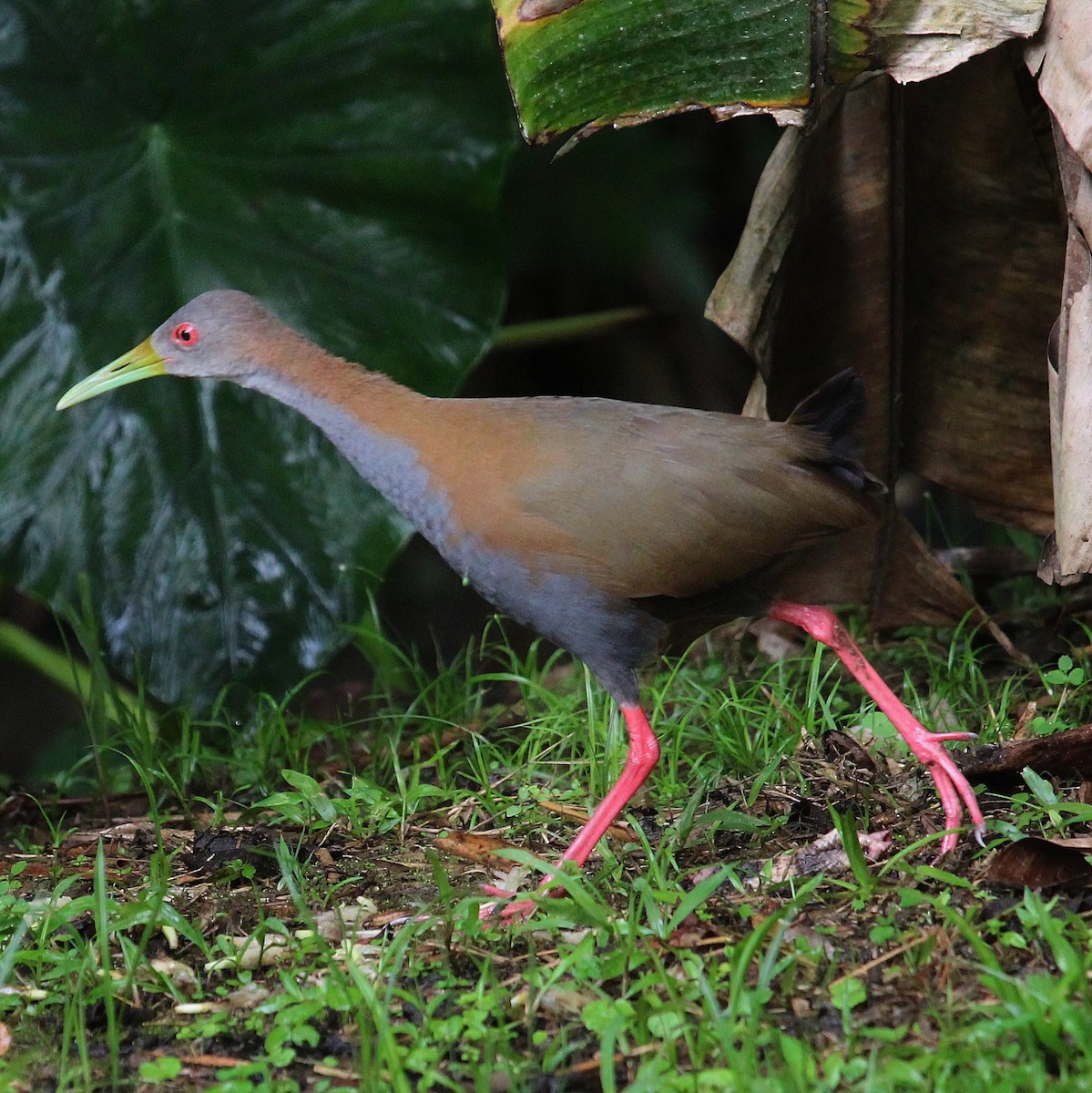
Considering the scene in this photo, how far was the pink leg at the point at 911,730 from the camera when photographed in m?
2.62

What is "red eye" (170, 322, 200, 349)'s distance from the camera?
3141 mm

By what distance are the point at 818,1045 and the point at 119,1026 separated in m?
1.13

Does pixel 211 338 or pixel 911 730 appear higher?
pixel 211 338

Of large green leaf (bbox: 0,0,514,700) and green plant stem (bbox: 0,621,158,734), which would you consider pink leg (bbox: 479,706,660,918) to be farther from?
green plant stem (bbox: 0,621,158,734)

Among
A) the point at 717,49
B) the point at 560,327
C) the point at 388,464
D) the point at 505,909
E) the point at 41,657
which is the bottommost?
the point at 41,657

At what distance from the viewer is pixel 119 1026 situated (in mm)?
2252

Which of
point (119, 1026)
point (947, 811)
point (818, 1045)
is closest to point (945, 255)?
point (947, 811)

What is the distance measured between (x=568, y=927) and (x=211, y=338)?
1.56 m

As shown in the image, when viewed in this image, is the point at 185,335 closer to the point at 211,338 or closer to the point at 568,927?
the point at 211,338

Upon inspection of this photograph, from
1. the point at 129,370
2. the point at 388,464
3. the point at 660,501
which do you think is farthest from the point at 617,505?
the point at 129,370

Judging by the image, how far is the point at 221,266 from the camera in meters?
4.00

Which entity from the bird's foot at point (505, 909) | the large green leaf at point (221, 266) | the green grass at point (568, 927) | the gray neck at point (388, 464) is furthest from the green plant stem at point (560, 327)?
the bird's foot at point (505, 909)

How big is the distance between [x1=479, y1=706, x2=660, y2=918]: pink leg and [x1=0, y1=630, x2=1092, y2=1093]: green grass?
0.21ft

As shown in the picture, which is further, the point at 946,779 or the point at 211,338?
the point at 211,338
